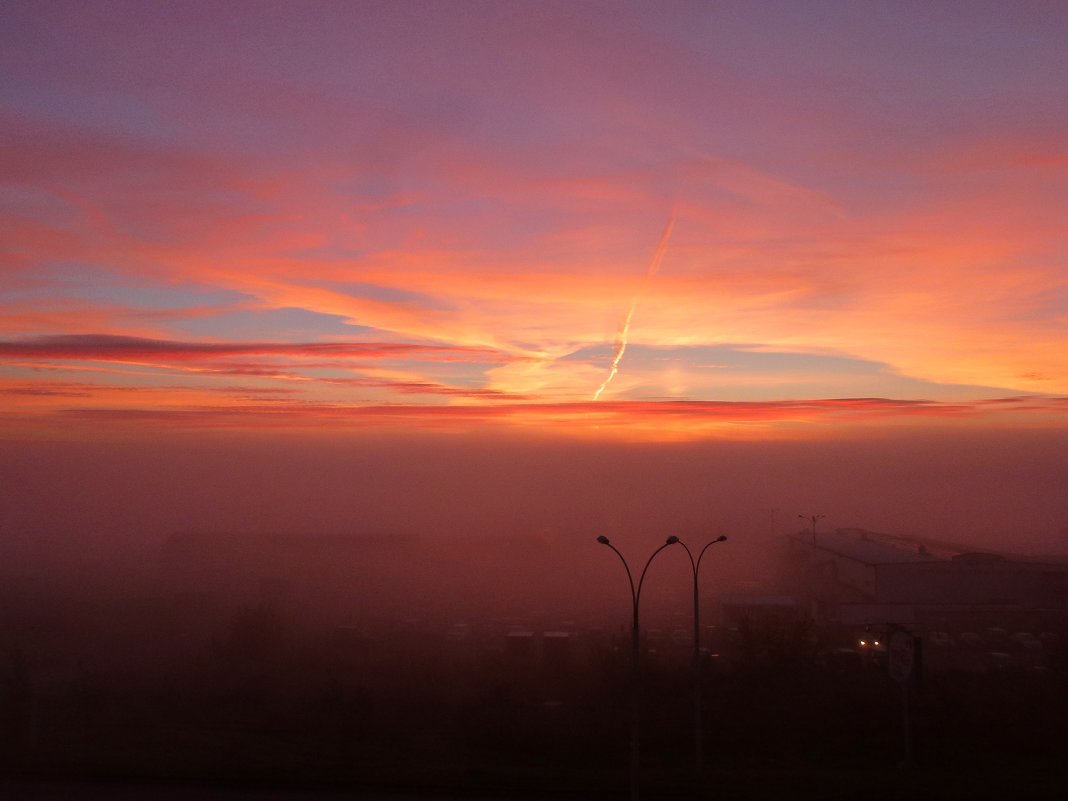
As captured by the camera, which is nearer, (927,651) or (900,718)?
(900,718)

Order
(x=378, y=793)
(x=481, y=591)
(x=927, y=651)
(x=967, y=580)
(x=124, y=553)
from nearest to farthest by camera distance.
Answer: (x=378, y=793) → (x=927, y=651) → (x=967, y=580) → (x=481, y=591) → (x=124, y=553)

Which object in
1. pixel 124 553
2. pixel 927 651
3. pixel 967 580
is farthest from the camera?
pixel 124 553

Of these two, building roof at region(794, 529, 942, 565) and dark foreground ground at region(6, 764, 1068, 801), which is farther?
building roof at region(794, 529, 942, 565)

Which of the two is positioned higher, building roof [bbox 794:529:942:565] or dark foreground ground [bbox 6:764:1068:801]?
building roof [bbox 794:529:942:565]

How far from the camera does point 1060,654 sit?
4653 centimetres

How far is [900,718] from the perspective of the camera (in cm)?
3484

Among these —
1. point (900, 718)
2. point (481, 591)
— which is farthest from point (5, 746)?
point (481, 591)

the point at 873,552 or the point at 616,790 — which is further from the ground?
the point at 873,552

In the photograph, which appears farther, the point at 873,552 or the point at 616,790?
the point at 873,552

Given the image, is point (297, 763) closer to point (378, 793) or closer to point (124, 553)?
point (378, 793)

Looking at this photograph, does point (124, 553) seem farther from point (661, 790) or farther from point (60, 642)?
point (661, 790)

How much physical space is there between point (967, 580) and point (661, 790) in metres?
55.2

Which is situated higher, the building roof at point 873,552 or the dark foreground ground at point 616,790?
the building roof at point 873,552

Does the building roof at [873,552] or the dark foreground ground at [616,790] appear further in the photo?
the building roof at [873,552]
